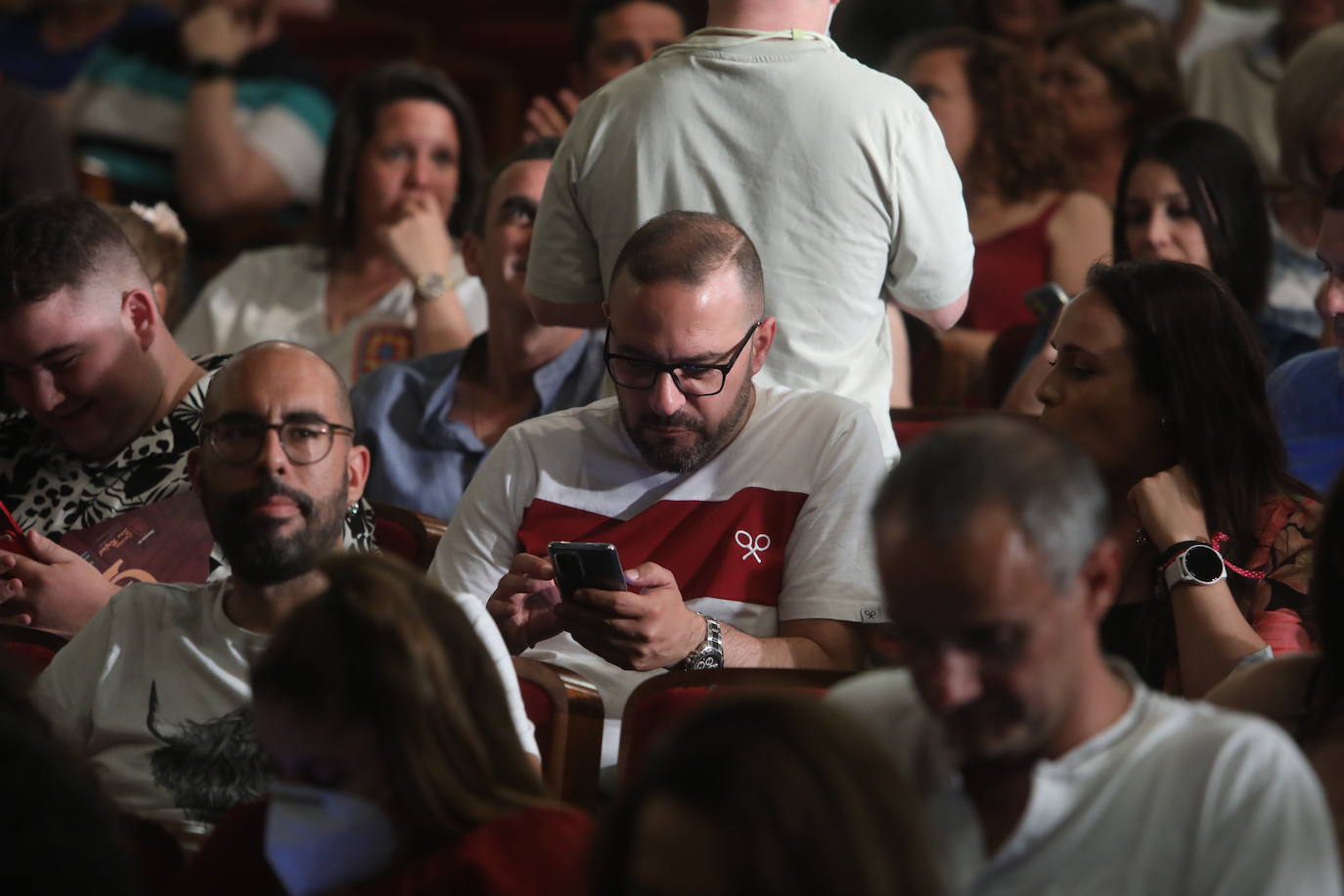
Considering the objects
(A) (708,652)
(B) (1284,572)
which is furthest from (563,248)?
(B) (1284,572)

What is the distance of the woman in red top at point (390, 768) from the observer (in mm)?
1721

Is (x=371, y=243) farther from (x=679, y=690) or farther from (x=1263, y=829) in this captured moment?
(x=1263, y=829)

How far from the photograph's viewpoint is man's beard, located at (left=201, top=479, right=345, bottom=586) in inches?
95.6

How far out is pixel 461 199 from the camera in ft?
15.0

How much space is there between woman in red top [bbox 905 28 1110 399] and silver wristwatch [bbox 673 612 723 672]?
1944mm

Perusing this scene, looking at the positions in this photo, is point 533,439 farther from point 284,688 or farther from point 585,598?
point 284,688

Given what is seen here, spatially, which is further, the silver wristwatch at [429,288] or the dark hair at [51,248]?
the silver wristwatch at [429,288]

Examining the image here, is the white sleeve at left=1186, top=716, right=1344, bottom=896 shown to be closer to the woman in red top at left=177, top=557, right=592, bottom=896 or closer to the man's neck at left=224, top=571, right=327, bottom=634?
the woman in red top at left=177, top=557, right=592, bottom=896

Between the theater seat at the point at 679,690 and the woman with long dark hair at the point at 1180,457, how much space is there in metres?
0.57

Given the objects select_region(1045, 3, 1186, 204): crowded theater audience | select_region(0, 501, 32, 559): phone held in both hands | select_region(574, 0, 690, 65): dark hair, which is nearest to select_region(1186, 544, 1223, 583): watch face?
select_region(0, 501, 32, 559): phone held in both hands

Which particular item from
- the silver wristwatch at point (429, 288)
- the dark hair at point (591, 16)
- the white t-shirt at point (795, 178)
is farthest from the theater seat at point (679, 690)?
the dark hair at point (591, 16)

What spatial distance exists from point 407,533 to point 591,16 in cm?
203

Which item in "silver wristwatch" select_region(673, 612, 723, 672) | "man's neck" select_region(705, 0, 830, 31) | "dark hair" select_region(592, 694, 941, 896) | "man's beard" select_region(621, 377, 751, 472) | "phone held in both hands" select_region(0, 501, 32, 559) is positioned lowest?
"silver wristwatch" select_region(673, 612, 723, 672)

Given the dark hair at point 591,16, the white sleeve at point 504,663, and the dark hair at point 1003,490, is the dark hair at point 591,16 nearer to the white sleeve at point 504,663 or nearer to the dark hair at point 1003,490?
the white sleeve at point 504,663
